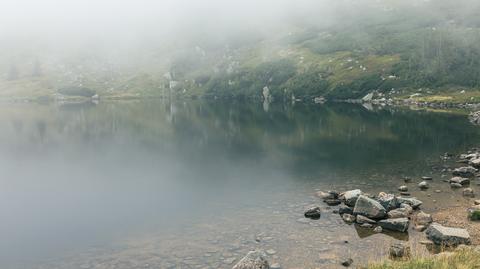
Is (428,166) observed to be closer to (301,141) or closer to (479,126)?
(301,141)

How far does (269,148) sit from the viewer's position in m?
81.8

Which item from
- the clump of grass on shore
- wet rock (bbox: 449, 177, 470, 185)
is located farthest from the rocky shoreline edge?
the clump of grass on shore

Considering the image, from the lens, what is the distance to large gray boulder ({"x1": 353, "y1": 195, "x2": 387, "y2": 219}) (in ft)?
118

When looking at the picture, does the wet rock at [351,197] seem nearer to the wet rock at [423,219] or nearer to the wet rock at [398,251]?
the wet rock at [423,219]

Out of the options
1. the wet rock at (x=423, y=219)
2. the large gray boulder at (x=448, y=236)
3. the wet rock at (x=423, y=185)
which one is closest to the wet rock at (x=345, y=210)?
the wet rock at (x=423, y=219)

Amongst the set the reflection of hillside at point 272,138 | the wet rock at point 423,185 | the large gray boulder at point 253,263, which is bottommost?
the reflection of hillside at point 272,138

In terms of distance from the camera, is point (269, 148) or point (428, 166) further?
point (269, 148)

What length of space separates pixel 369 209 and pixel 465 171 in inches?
914

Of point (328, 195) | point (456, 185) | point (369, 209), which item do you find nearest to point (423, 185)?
point (456, 185)

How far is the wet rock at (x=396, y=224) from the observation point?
33.4 meters

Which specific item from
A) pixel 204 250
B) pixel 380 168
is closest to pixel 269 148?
pixel 380 168

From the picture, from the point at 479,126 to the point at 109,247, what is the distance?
9950cm

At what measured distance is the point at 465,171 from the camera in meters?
52.2

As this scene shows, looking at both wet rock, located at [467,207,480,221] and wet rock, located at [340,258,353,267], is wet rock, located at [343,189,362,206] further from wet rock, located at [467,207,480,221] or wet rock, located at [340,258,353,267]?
wet rock, located at [340,258,353,267]
